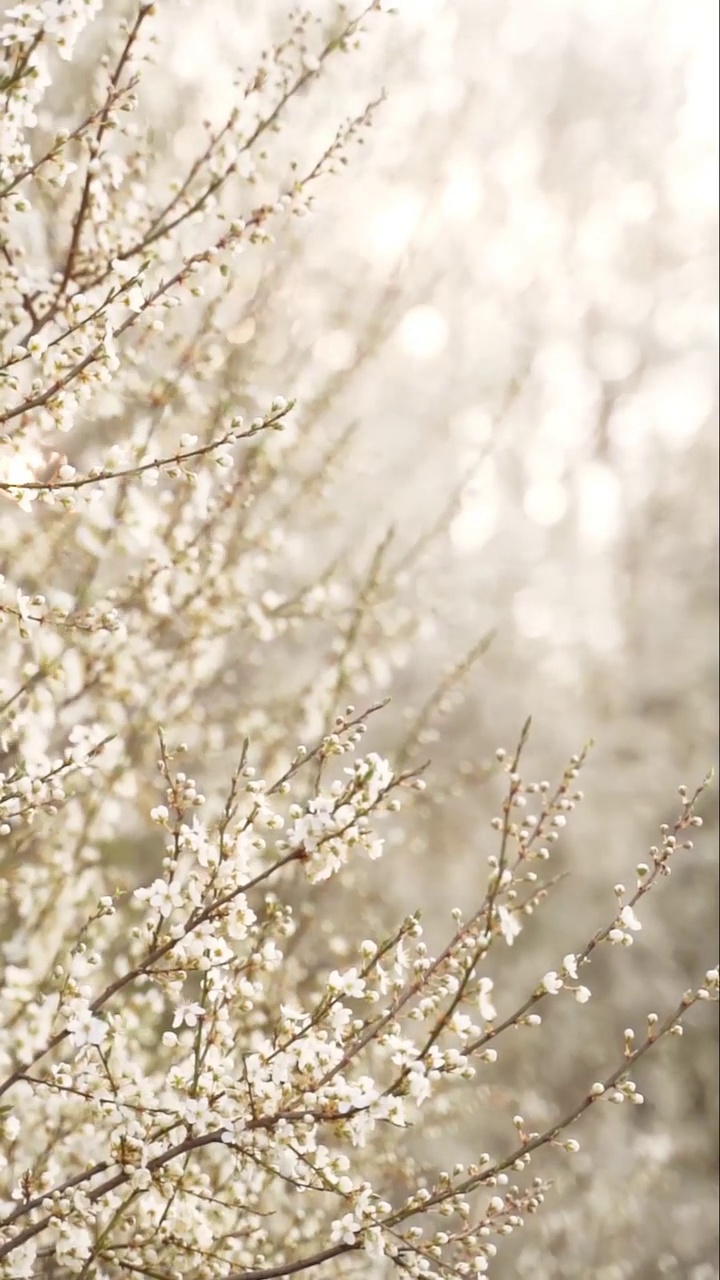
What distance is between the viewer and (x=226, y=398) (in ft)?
13.5

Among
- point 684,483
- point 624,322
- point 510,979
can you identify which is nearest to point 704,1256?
point 510,979

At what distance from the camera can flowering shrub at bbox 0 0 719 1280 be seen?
6.66 feet

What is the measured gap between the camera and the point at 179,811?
210cm

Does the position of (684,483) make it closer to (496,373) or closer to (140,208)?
(496,373)

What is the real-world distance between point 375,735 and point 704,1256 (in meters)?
4.98

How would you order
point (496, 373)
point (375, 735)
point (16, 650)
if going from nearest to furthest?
point (16, 650)
point (375, 735)
point (496, 373)

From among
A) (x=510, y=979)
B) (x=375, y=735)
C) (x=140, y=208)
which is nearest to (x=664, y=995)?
(x=510, y=979)

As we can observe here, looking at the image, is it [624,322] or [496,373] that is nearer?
[496,373]

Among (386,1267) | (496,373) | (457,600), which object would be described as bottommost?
(386,1267)

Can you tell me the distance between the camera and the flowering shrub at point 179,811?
2.03m

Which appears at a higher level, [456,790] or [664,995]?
[664,995]

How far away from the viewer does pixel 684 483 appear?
11.3 m

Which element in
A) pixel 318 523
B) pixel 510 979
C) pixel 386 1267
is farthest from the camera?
pixel 510 979

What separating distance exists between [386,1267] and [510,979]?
4.86 meters
